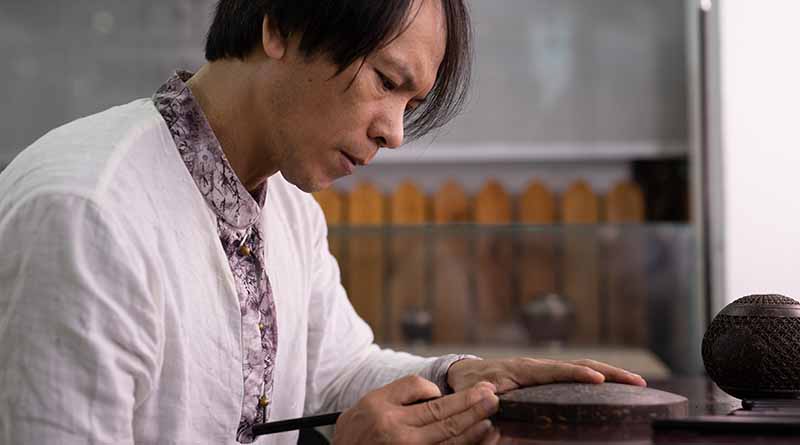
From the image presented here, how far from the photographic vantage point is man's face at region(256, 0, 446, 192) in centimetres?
140

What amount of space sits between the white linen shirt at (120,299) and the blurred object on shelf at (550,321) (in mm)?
2959

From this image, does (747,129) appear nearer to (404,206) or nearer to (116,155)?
(404,206)

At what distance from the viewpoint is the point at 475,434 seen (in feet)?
3.53

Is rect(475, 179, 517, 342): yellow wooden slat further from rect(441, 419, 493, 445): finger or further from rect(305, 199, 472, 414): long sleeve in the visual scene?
rect(441, 419, 493, 445): finger

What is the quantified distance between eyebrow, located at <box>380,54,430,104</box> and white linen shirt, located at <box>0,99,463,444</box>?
32 centimetres

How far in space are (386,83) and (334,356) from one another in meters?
0.58

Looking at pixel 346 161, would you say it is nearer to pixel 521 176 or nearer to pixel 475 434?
pixel 475 434

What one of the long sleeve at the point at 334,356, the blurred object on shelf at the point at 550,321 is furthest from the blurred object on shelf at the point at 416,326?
the long sleeve at the point at 334,356

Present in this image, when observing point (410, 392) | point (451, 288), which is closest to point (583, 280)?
point (451, 288)

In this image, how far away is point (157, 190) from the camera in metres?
1.38

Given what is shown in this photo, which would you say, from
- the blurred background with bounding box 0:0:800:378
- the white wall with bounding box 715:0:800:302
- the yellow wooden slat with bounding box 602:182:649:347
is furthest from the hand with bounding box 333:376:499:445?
the yellow wooden slat with bounding box 602:182:649:347

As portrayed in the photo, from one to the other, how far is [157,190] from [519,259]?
3.34 m

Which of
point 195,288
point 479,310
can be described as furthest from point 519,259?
point 195,288

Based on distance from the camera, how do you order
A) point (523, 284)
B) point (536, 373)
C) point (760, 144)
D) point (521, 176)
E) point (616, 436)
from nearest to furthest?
1. point (616, 436)
2. point (536, 373)
3. point (760, 144)
4. point (523, 284)
5. point (521, 176)
